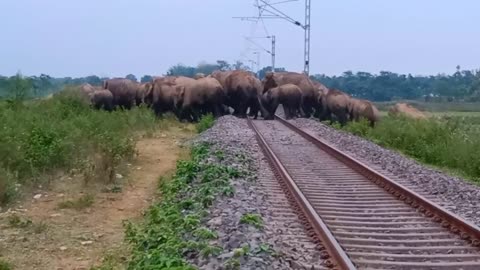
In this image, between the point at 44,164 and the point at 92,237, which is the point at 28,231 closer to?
the point at 92,237

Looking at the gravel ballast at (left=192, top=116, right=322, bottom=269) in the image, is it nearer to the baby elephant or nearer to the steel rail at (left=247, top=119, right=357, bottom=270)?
the steel rail at (left=247, top=119, right=357, bottom=270)

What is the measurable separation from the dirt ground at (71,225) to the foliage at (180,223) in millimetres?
351

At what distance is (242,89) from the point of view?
33.7 meters

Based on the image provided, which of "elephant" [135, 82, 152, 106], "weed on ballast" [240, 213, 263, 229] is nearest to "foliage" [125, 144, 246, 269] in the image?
"weed on ballast" [240, 213, 263, 229]

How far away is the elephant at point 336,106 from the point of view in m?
32.6

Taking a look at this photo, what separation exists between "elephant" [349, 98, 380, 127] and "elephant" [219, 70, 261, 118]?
14.8 feet

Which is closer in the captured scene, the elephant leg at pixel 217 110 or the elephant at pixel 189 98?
the elephant at pixel 189 98

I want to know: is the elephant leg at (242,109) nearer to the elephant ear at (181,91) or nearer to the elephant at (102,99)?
the elephant ear at (181,91)

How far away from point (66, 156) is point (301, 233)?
7.16 metres

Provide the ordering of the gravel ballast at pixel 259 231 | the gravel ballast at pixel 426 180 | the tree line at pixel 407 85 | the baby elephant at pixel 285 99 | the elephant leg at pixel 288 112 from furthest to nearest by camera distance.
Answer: the tree line at pixel 407 85 < the elephant leg at pixel 288 112 < the baby elephant at pixel 285 99 < the gravel ballast at pixel 426 180 < the gravel ballast at pixel 259 231

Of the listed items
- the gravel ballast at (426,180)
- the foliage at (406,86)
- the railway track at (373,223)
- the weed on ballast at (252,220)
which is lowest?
the foliage at (406,86)

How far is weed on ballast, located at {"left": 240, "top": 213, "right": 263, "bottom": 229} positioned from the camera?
838 centimetres

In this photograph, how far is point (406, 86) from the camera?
78812 mm

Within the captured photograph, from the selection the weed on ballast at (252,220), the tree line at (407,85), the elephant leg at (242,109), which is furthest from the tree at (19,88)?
the tree line at (407,85)
